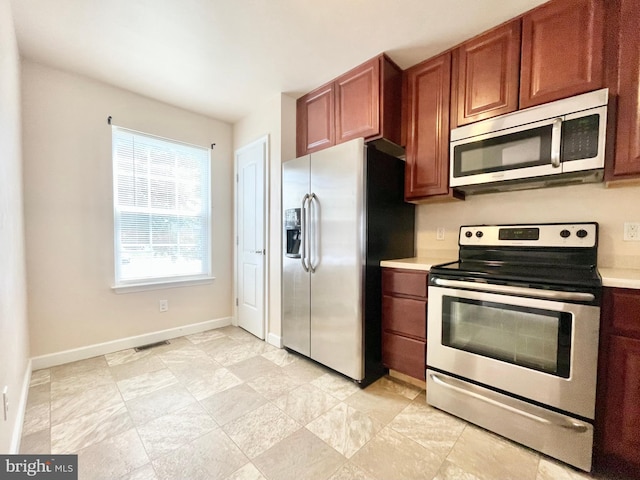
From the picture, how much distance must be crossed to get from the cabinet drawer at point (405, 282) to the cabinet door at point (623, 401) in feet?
2.95

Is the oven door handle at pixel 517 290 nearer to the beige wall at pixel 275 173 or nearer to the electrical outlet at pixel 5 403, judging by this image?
the beige wall at pixel 275 173

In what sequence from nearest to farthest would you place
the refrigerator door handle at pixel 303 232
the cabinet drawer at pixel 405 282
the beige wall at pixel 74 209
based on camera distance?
the cabinet drawer at pixel 405 282 → the beige wall at pixel 74 209 → the refrigerator door handle at pixel 303 232

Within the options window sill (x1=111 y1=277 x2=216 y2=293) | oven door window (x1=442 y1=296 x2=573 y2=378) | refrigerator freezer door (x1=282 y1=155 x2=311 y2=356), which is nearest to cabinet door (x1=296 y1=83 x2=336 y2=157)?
refrigerator freezer door (x1=282 y1=155 x2=311 y2=356)

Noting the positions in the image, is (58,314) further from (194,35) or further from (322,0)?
(322,0)

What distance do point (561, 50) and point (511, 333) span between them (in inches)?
64.9

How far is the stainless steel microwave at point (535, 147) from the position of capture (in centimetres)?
144

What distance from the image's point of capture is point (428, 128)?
209 cm

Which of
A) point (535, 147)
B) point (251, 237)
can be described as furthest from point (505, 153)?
point (251, 237)

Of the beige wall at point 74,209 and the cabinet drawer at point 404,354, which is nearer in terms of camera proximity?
the cabinet drawer at point 404,354

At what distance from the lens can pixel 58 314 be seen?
7.57ft

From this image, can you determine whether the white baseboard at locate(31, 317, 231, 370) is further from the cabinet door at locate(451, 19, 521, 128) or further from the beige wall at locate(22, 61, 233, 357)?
the cabinet door at locate(451, 19, 521, 128)

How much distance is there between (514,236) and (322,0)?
6.37 ft

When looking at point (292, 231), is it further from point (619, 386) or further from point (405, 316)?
point (619, 386)

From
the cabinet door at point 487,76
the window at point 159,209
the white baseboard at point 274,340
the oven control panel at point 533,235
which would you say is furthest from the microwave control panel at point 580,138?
the window at point 159,209
